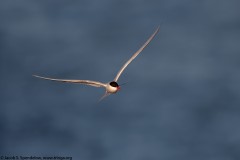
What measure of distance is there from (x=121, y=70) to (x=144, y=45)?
653 cm

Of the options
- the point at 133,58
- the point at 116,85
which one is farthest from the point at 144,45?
the point at 116,85

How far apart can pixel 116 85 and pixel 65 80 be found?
26.1ft

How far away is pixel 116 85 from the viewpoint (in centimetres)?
5941

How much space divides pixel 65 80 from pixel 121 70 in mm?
Answer: 10416

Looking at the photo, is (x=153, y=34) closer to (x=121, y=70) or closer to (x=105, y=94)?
(x=121, y=70)

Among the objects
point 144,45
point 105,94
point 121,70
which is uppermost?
point 144,45

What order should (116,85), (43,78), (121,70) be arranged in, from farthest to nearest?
(121,70) < (116,85) < (43,78)

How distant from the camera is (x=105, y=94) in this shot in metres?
60.4

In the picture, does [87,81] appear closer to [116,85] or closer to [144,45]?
[116,85]

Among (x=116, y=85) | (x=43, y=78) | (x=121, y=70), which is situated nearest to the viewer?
(x=43, y=78)

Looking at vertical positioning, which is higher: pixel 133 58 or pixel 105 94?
pixel 133 58

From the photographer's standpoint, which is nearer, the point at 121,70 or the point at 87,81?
the point at 87,81

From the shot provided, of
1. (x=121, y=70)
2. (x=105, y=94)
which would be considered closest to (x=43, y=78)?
(x=105, y=94)

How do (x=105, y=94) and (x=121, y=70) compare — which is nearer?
(x=105, y=94)
